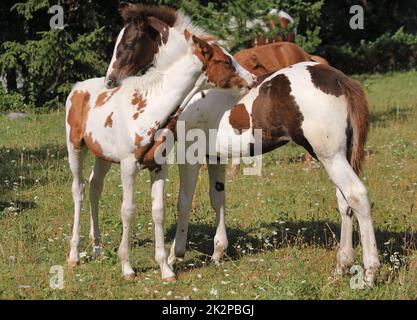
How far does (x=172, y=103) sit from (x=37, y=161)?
5.87 m

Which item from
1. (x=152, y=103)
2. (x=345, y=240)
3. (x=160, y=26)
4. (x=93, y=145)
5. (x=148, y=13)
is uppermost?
(x=148, y=13)

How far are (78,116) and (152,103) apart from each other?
43.4 inches

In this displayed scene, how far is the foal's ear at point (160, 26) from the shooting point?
20.0ft

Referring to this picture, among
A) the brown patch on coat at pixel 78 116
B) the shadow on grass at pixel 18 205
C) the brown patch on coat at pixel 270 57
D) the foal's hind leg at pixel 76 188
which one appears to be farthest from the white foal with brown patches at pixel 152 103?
the brown patch on coat at pixel 270 57

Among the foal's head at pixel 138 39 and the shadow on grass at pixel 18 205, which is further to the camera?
the shadow on grass at pixel 18 205

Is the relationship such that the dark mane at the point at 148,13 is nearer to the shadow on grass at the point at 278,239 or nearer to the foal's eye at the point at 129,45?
the foal's eye at the point at 129,45

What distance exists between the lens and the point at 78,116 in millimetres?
6707

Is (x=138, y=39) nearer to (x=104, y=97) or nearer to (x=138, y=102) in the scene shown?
(x=138, y=102)

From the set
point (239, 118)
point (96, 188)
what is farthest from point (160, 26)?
point (96, 188)

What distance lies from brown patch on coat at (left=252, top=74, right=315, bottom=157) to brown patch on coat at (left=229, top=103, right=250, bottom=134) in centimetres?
8

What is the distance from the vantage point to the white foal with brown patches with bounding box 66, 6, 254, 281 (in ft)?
19.4

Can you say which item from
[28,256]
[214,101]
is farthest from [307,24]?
[28,256]

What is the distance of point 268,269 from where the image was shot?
6258 mm

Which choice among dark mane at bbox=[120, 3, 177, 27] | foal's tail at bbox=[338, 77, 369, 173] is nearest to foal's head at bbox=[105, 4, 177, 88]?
dark mane at bbox=[120, 3, 177, 27]
